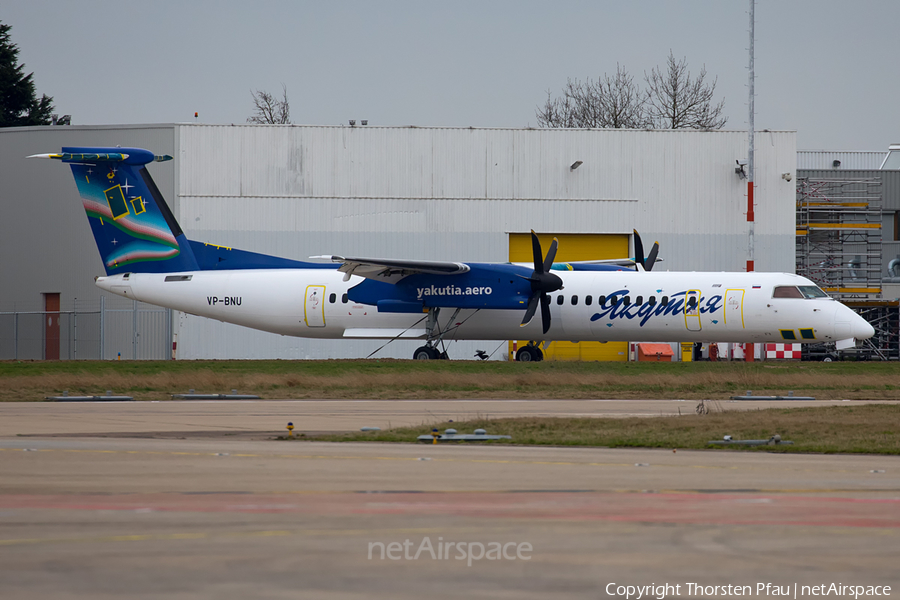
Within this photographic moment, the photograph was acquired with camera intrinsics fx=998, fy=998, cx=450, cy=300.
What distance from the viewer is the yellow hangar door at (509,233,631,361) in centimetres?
4541

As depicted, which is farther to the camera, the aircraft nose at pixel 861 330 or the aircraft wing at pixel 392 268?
the aircraft wing at pixel 392 268

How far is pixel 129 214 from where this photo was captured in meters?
34.4

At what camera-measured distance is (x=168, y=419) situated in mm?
16438

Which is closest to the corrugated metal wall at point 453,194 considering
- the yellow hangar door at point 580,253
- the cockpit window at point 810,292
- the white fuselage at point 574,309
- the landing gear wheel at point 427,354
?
the yellow hangar door at point 580,253

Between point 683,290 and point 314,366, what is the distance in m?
12.0

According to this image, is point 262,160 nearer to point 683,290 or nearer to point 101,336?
point 101,336

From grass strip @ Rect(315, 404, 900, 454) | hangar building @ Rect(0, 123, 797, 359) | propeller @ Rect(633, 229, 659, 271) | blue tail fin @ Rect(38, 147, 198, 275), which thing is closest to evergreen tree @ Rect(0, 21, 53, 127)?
hangar building @ Rect(0, 123, 797, 359)

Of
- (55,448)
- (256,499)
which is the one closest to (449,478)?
(256,499)

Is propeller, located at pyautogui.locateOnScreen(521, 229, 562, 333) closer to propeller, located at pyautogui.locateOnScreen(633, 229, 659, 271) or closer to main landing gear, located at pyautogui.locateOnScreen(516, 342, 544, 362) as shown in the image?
main landing gear, located at pyautogui.locateOnScreen(516, 342, 544, 362)

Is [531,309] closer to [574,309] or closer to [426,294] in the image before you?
[574,309]

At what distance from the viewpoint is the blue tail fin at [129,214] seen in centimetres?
3428
